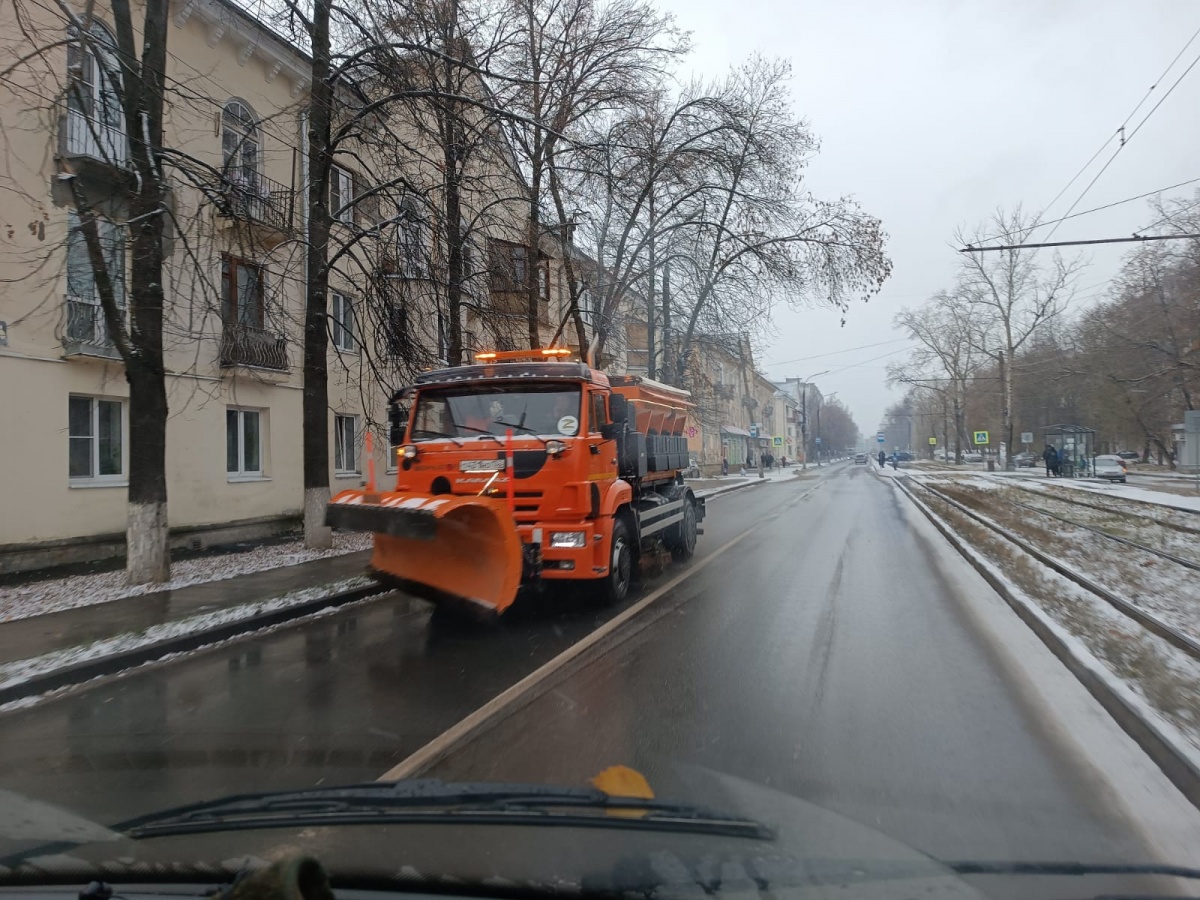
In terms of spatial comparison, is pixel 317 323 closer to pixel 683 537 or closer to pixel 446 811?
pixel 683 537

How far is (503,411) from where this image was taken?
29.2 ft

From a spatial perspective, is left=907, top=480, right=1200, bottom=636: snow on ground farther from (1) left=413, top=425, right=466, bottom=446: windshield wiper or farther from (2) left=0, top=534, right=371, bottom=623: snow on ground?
(2) left=0, top=534, right=371, bottom=623: snow on ground

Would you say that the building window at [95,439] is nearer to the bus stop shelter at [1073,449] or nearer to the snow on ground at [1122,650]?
the snow on ground at [1122,650]

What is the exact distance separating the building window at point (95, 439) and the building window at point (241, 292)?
2616 mm

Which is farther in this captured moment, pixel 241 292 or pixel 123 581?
pixel 241 292

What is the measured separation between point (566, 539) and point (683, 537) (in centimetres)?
530

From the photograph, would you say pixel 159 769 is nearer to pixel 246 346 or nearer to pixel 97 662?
pixel 97 662

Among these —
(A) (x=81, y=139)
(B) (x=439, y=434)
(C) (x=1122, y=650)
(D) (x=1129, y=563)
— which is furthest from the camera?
(A) (x=81, y=139)

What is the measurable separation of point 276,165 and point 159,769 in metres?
15.5

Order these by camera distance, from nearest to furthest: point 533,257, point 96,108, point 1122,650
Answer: point 1122,650 → point 96,108 → point 533,257

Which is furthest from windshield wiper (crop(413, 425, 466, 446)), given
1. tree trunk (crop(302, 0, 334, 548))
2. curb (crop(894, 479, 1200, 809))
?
curb (crop(894, 479, 1200, 809))

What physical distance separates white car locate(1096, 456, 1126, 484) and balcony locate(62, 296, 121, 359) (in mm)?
41269

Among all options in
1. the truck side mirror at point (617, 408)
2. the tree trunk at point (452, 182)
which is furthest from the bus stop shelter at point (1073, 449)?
the truck side mirror at point (617, 408)

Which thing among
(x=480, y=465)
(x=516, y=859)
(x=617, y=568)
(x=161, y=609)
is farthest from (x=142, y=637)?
(x=516, y=859)
